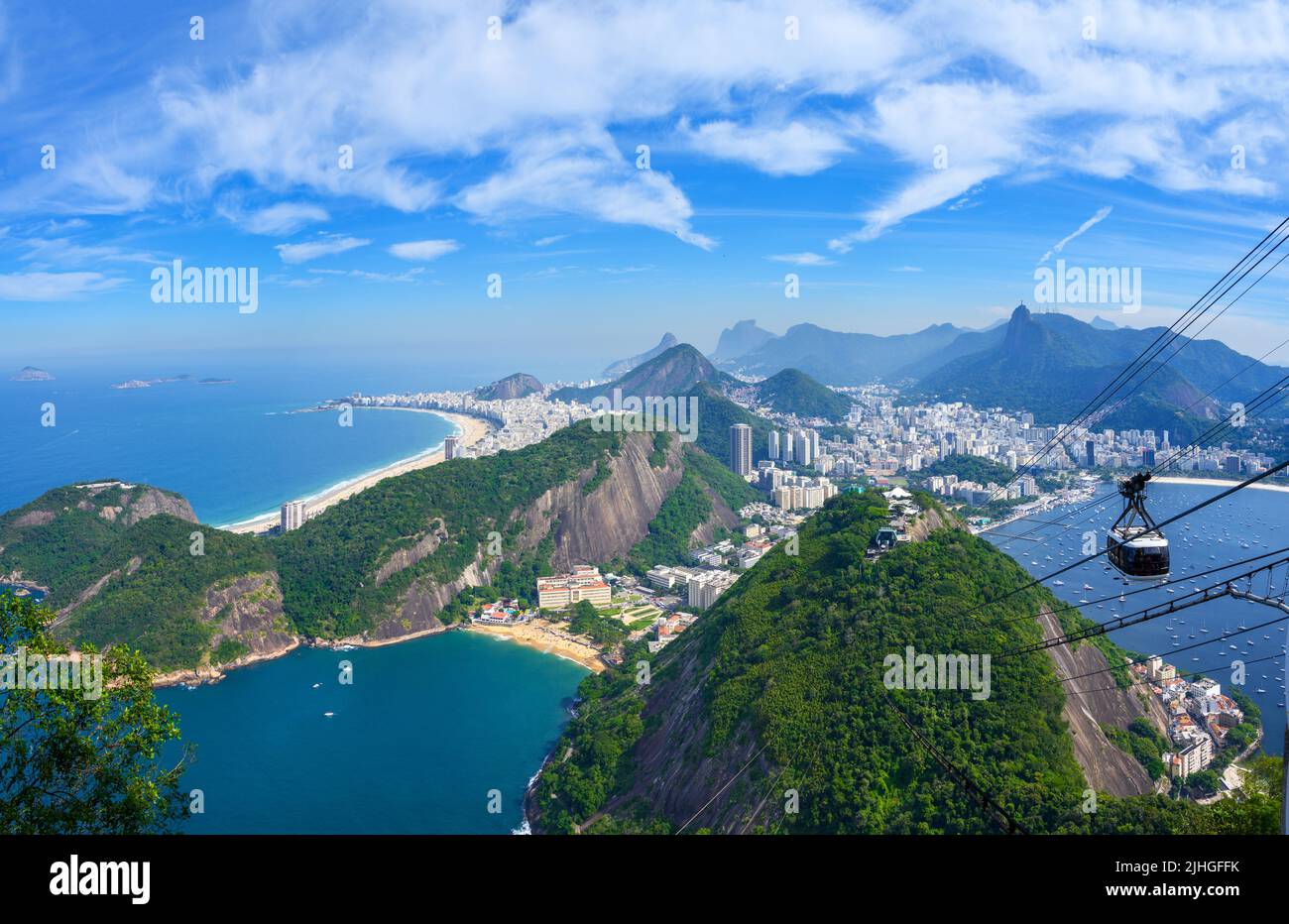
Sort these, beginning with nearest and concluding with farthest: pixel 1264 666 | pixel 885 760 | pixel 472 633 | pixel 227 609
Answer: pixel 885 760
pixel 1264 666
pixel 227 609
pixel 472 633

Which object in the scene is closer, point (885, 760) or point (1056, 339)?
point (885, 760)

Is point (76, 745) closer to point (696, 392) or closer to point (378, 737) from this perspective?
point (378, 737)

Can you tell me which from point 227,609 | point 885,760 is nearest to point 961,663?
point 885,760

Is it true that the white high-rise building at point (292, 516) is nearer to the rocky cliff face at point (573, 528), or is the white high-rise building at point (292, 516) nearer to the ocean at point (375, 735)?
the ocean at point (375, 735)

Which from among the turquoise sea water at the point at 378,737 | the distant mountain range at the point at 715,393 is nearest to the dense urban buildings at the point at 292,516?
the turquoise sea water at the point at 378,737

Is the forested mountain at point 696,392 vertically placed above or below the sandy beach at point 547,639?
above

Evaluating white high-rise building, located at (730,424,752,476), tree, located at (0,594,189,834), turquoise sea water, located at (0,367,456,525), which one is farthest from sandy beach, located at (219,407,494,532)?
tree, located at (0,594,189,834)
